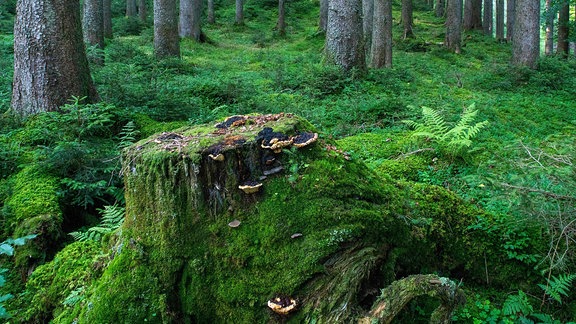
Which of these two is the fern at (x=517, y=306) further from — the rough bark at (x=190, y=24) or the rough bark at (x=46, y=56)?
the rough bark at (x=190, y=24)

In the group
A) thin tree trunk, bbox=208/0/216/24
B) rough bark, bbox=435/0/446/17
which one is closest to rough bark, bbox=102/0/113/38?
thin tree trunk, bbox=208/0/216/24

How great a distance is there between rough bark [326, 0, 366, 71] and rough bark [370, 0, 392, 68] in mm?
2358

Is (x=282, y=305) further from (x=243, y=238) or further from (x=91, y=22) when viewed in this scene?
(x=91, y=22)

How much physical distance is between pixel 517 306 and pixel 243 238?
214 centimetres

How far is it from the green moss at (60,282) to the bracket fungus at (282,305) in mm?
1557

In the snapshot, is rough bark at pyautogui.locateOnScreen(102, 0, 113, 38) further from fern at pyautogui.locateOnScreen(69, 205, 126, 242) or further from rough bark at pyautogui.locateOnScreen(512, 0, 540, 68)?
fern at pyautogui.locateOnScreen(69, 205, 126, 242)

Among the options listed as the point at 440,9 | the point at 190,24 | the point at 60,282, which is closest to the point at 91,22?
the point at 190,24

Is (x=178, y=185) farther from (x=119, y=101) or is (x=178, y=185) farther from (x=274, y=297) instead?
(x=119, y=101)

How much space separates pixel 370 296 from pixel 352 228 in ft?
1.57

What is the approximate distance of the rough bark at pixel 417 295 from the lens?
2432mm

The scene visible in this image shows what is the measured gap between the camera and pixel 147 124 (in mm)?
6277

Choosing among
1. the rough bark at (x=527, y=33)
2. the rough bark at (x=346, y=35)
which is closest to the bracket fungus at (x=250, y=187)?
the rough bark at (x=346, y=35)

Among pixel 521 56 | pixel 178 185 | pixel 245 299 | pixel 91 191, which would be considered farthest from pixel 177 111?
pixel 521 56

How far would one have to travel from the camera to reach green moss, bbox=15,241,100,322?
328cm
